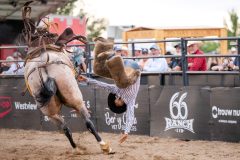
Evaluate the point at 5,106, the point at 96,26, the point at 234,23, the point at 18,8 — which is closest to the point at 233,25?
the point at 234,23

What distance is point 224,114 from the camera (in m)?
10.6

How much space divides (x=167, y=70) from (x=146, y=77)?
1.58ft

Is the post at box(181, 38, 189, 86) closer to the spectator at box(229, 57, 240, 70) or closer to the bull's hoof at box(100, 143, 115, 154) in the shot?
the spectator at box(229, 57, 240, 70)

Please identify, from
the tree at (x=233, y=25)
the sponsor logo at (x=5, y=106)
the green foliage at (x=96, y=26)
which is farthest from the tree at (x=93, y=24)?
the sponsor logo at (x=5, y=106)

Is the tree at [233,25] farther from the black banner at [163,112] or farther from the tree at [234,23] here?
the black banner at [163,112]

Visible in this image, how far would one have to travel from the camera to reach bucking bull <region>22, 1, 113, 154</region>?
9625mm

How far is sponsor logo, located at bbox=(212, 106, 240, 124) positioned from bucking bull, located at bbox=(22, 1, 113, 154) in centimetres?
215

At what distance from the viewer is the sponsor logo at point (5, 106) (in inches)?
558

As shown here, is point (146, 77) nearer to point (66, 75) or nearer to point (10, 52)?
point (66, 75)

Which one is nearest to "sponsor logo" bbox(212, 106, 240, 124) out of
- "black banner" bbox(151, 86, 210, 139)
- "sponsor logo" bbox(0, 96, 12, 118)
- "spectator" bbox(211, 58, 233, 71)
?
"black banner" bbox(151, 86, 210, 139)

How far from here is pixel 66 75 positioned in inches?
380

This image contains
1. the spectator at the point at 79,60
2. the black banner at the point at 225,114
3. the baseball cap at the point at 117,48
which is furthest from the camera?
the baseball cap at the point at 117,48

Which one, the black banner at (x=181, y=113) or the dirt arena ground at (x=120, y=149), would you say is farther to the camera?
the black banner at (x=181, y=113)

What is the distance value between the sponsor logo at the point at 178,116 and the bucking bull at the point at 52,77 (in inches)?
83.5
